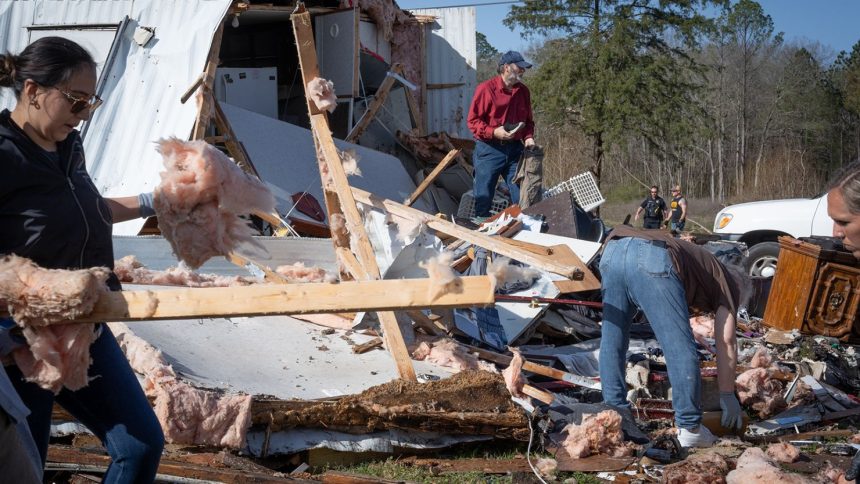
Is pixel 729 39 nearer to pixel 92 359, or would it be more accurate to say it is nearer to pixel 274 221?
pixel 274 221

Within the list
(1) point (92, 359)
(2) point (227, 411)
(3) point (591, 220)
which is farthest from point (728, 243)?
(1) point (92, 359)

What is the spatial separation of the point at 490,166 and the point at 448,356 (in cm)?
392

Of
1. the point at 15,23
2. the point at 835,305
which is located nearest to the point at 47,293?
the point at 835,305

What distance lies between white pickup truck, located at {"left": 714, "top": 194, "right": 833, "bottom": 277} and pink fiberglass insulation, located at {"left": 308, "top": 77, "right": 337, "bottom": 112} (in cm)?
724

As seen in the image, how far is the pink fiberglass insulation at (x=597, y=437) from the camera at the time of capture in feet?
14.8

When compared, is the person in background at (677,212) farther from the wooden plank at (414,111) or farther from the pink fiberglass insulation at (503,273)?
the pink fiberglass insulation at (503,273)

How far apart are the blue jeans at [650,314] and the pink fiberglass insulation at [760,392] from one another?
3.98ft

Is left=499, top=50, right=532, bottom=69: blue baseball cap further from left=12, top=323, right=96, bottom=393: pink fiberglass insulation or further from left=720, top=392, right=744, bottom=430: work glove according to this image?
left=12, top=323, right=96, bottom=393: pink fiberglass insulation

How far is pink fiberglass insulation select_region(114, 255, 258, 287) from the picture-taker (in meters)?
5.90

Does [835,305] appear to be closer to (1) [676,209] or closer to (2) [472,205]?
(2) [472,205]

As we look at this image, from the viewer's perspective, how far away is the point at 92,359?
244 cm

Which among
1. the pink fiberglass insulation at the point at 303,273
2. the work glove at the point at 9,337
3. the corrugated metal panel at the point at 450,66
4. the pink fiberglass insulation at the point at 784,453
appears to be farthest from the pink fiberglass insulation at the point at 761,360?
the corrugated metal panel at the point at 450,66

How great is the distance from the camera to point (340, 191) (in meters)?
5.44

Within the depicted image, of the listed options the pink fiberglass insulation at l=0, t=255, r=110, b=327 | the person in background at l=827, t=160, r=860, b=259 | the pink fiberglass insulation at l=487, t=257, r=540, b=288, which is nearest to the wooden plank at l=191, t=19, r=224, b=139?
the pink fiberglass insulation at l=0, t=255, r=110, b=327
